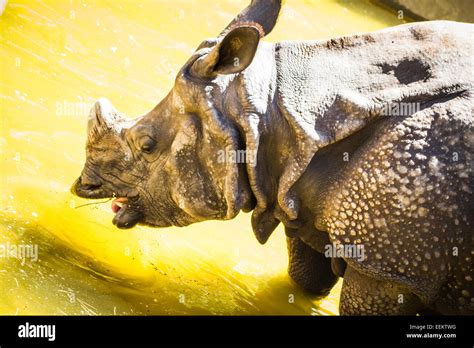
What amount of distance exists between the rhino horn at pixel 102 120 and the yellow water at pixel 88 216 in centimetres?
99

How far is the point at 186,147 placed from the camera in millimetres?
6012

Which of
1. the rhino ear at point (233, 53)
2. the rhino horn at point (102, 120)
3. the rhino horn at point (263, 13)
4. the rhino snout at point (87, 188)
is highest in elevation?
the rhino horn at point (263, 13)

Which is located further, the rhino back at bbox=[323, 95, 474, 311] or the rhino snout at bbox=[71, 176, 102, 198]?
the rhino snout at bbox=[71, 176, 102, 198]

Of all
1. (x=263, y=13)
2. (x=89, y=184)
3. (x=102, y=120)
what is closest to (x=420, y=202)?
(x=263, y=13)

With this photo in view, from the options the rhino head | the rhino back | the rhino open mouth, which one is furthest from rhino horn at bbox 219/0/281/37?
the rhino open mouth

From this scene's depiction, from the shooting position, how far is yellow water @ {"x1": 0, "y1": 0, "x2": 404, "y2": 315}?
643 cm

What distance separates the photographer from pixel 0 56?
901 cm

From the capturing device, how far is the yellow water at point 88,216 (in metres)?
6.43

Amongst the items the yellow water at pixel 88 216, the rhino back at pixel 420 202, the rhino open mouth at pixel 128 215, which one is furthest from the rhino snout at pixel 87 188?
the rhino back at pixel 420 202

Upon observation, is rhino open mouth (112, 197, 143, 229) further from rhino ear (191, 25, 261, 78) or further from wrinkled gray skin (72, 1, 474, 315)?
rhino ear (191, 25, 261, 78)

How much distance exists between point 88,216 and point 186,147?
1.72m

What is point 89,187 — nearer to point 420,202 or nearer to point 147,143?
point 147,143

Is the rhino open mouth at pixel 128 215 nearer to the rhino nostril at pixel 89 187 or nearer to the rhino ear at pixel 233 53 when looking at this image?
the rhino nostril at pixel 89 187
